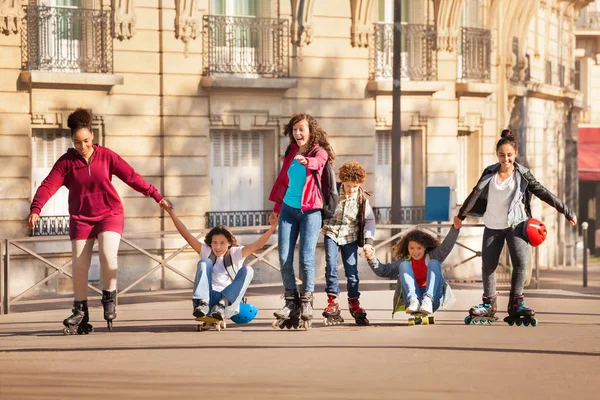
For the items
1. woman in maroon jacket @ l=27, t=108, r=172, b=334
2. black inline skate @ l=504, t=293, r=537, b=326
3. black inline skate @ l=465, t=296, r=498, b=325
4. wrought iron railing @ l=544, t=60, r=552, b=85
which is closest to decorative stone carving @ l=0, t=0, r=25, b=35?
woman in maroon jacket @ l=27, t=108, r=172, b=334

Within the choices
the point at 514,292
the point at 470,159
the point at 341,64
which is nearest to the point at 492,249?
the point at 514,292

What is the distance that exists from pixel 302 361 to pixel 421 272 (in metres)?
2.87

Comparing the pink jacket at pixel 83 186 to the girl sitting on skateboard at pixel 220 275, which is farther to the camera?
the girl sitting on skateboard at pixel 220 275

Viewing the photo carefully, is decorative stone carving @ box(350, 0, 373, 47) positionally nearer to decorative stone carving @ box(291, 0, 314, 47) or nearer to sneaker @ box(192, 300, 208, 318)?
decorative stone carving @ box(291, 0, 314, 47)

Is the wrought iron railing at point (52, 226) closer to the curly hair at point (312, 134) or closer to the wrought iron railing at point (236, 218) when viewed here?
the wrought iron railing at point (236, 218)

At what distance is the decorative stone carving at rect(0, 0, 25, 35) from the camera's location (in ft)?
70.7

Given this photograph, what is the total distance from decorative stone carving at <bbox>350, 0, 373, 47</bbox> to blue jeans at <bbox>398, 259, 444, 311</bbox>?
45.6ft

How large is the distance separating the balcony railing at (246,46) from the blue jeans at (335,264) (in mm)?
12398

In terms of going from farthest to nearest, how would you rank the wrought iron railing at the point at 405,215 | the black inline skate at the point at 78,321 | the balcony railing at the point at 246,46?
the wrought iron railing at the point at 405,215, the balcony railing at the point at 246,46, the black inline skate at the point at 78,321

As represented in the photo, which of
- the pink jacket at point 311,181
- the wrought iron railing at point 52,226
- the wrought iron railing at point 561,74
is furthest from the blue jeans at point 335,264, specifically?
the wrought iron railing at point 561,74

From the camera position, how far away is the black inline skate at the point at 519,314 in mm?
11828

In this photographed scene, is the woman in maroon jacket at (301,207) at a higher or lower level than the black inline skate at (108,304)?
higher


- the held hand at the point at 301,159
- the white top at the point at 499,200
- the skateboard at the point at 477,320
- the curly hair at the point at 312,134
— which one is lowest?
the skateboard at the point at 477,320

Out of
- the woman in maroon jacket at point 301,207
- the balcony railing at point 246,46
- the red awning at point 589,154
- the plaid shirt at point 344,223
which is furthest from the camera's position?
the red awning at point 589,154
